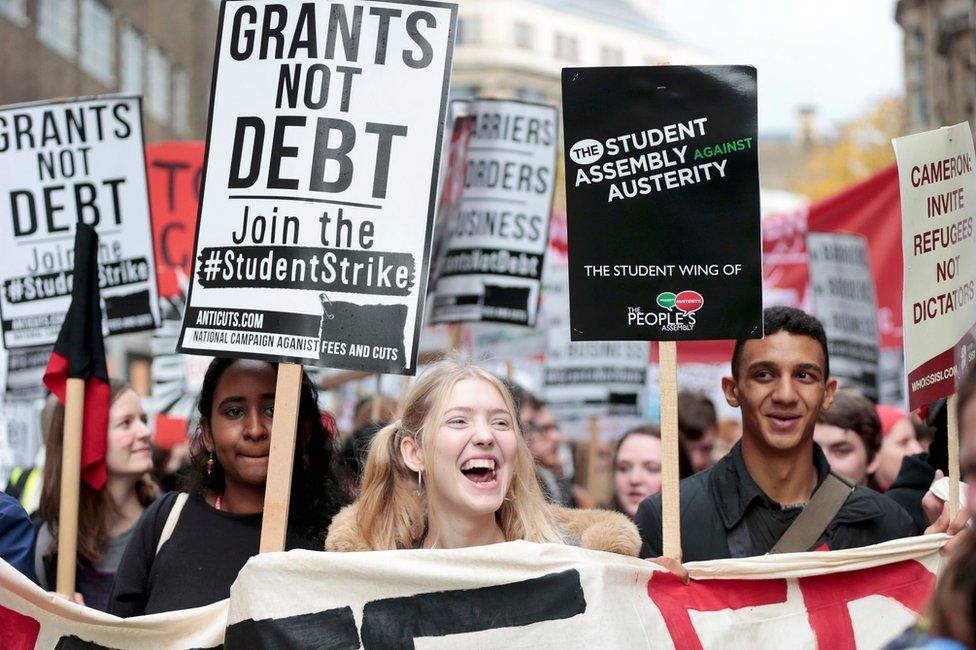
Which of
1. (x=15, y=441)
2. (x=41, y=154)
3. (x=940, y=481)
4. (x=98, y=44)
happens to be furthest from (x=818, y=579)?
(x=98, y=44)

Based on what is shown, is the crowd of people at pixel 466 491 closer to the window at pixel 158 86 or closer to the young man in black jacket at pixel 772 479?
the young man in black jacket at pixel 772 479

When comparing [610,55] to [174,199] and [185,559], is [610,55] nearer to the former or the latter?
[174,199]

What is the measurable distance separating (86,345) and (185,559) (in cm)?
119

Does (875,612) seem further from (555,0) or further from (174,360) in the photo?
(555,0)

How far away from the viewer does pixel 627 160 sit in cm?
429

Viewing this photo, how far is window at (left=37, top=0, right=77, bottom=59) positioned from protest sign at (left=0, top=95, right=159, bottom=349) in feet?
58.8

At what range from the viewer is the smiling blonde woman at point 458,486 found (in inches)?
160

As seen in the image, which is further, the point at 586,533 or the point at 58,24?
the point at 58,24

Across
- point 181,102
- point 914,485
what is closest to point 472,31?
point 181,102

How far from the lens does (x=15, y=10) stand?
22031 millimetres

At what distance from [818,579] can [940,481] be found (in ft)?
2.07

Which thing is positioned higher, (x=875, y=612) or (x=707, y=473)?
(x=707, y=473)

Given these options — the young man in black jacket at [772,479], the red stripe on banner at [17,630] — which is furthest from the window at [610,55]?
the red stripe on banner at [17,630]

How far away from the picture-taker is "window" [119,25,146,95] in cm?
2844
